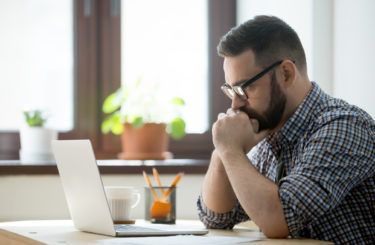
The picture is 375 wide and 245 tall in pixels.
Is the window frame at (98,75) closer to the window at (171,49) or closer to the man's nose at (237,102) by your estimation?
the window at (171,49)

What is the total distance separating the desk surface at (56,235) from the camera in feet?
4.30

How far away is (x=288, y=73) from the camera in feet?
5.40

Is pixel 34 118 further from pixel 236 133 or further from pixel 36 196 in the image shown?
pixel 236 133

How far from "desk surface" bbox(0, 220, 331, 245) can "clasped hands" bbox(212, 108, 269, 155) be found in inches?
8.8

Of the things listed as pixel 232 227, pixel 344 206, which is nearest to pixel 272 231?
pixel 344 206

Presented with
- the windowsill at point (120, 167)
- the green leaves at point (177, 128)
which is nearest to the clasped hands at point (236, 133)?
the windowsill at point (120, 167)

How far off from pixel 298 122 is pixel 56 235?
27.0 inches

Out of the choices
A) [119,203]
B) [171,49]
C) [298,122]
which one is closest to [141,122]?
[171,49]

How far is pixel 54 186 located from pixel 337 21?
145cm

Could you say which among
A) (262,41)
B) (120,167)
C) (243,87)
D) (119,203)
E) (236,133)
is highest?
(262,41)

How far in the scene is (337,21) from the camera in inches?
99.7

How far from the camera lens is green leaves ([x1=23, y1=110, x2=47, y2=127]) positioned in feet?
9.37

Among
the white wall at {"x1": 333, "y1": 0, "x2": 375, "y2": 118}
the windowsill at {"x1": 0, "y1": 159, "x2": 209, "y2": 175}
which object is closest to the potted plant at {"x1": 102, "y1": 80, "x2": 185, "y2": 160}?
the windowsill at {"x1": 0, "y1": 159, "x2": 209, "y2": 175}

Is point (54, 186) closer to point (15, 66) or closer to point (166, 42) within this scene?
point (15, 66)
